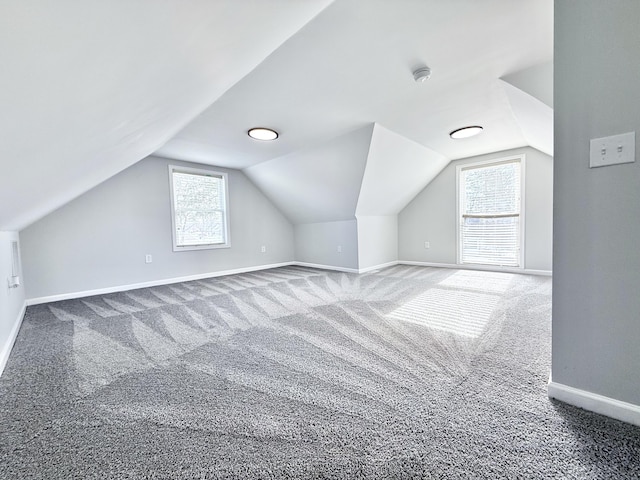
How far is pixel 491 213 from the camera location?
187 inches

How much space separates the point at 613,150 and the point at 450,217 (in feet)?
13.9

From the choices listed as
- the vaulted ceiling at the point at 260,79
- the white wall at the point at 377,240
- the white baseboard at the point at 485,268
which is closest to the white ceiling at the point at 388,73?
the vaulted ceiling at the point at 260,79

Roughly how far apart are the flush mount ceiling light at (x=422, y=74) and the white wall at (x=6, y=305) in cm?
A: 359

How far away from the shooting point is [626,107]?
1.12 meters

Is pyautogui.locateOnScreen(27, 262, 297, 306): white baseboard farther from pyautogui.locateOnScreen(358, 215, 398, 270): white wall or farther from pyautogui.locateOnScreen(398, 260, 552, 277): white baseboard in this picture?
pyautogui.locateOnScreen(398, 260, 552, 277): white baseboard

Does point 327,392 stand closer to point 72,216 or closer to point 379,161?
point 379,161

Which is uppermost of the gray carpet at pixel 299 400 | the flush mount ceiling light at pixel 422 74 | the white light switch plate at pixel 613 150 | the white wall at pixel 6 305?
the flush mount ceiling light at pixel 422 74

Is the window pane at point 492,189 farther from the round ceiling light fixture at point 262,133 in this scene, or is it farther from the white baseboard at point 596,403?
the white baseboard at point 596,403

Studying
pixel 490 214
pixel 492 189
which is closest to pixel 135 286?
pixel 490 214

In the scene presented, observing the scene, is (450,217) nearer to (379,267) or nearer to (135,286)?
(379,267)

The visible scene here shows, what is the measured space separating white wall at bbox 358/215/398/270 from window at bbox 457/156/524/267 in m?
1.31

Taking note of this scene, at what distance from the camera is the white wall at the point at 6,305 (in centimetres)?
191

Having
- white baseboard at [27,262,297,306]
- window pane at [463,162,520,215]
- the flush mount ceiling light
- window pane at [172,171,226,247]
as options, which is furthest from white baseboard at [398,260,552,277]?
window pane at [172,171,226,247]

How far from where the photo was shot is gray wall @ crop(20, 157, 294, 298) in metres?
3.39
